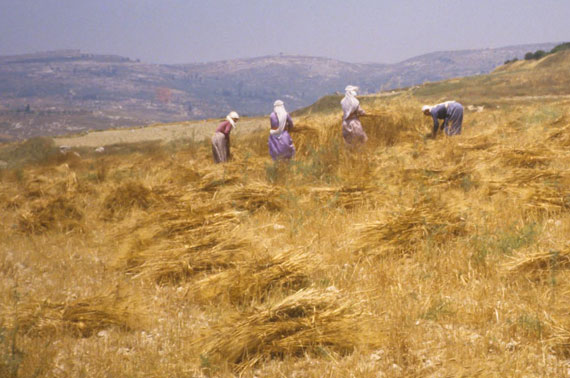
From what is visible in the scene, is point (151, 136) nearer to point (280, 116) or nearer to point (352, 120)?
point (280, 116)

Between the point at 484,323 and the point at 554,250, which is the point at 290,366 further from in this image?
the point at 554,250

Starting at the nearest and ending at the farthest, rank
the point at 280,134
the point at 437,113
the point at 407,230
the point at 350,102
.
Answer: the point at 407,230
the point at 280,134
the point at 350,102
the point at 437,113

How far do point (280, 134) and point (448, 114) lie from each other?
309 cm

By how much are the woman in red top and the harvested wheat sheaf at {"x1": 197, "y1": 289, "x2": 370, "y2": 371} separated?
5.87m

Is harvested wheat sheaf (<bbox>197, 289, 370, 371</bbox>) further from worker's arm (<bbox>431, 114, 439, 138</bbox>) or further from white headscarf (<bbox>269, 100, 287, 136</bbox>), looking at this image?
worker's arm (<bbox>431, 114, 439, 138</bbox>)

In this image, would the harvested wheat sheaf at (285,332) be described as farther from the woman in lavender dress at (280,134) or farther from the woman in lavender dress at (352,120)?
the woman in lavender dress at (352,120)

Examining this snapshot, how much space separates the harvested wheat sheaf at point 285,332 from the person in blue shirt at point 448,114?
664cm

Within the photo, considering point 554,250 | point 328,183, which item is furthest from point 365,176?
point 554,250

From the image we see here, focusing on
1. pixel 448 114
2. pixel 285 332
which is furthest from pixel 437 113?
pixel 285 332

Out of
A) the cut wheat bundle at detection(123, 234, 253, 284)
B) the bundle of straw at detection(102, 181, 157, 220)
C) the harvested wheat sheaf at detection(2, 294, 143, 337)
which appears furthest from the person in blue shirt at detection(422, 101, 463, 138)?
the harvested wheat sheaf at detection(2, 294, 143, 337)

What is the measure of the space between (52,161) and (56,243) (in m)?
8.81

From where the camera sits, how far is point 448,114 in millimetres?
8578

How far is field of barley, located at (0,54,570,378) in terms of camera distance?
7.64 ft

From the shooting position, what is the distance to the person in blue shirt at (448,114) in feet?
28.0
